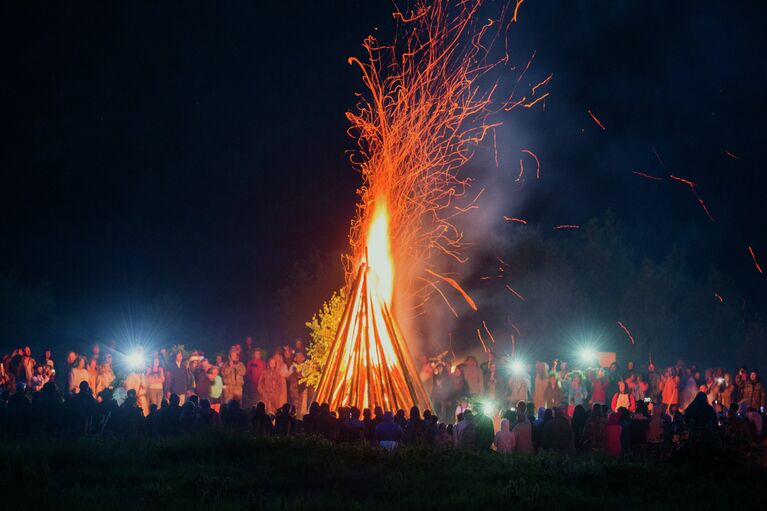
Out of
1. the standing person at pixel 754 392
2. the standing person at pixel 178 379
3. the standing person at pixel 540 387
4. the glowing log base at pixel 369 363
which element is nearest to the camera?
the glowing log base at pixel 369 363

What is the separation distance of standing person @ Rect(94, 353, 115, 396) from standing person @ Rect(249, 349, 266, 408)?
12.3ft

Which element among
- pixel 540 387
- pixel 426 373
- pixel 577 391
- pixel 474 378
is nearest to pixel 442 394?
pixel 426 373

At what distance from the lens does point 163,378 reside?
2627 centimetres

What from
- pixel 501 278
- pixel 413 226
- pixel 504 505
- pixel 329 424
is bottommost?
pixel 504 505

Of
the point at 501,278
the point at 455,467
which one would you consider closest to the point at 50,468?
the point at 455,467

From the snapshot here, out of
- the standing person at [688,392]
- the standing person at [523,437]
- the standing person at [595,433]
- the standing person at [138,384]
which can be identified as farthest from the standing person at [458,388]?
the standing person at [138,384]

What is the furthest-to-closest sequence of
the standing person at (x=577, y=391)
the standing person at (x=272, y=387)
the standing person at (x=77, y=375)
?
the standing person at (x=577, y=391)
the standing person at (x=272, y=387)
the standing person at (x=77, y=375)

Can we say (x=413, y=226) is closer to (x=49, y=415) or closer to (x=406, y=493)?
(x=49, y=415)

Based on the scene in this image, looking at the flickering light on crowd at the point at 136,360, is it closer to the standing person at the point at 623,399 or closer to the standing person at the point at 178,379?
the standing person at the point at 178,379

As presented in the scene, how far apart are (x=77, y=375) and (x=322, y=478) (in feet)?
40.8

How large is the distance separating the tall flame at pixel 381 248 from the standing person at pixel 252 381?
522 centimetres

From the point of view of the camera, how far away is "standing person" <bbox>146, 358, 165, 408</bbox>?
85.1ft

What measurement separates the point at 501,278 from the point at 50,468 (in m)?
37.1

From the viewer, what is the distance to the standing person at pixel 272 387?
81.1ft
